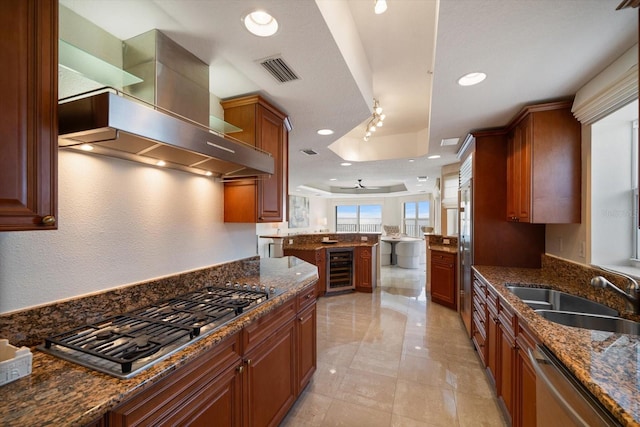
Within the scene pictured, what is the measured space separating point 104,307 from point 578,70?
318 centimetres

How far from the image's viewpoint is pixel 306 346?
2.17m

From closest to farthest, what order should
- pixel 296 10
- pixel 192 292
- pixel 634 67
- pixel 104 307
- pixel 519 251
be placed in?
pixel 296 10 < pixel 104 307 < pixel 634 67 < pixel 192 292 < pixel 519 251

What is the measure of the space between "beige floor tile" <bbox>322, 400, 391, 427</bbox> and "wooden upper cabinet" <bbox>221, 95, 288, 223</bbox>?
5.10 ft

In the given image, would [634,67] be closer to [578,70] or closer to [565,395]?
[578,70]

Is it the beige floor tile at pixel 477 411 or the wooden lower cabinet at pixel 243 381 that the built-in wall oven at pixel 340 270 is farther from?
A: the beige floor tile at pixel 477 411

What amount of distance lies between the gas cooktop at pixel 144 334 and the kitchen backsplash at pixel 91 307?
0.22ft

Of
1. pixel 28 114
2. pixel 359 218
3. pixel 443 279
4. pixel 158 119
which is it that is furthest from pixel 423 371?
pixel 359 218

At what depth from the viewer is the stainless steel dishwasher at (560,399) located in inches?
35.6

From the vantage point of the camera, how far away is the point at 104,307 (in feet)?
4.52

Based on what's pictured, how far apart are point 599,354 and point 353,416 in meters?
1.54

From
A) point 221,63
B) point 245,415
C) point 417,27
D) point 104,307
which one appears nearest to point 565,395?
point 245,415

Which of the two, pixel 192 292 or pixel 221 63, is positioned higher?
pixel 221 63

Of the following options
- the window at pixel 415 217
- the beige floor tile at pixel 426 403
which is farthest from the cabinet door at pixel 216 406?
the window at pixel 415 217

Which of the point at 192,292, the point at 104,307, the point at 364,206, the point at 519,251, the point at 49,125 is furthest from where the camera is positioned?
the point at 364,206
